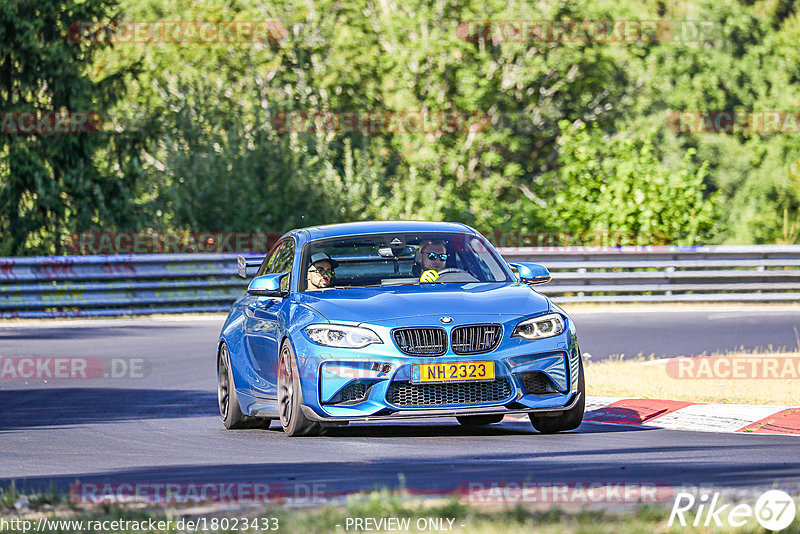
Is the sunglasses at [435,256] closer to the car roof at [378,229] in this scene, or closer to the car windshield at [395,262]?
the car windshield at [395,262]

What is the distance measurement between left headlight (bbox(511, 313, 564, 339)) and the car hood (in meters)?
0.07

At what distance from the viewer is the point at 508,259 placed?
26.4m

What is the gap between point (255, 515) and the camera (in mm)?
5969

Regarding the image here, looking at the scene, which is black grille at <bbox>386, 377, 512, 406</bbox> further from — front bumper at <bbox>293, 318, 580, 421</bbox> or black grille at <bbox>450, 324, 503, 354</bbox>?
black grille at <bbox>450, 324, 503, 354</bbox>

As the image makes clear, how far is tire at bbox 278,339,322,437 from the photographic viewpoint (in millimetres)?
9625

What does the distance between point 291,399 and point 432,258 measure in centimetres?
163

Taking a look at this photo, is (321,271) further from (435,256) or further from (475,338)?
(475,338)

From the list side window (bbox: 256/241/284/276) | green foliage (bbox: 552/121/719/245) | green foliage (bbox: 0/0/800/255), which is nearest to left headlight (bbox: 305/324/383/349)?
side window (bbox: 256/241/284/276)

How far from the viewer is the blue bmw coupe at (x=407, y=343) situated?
934cm

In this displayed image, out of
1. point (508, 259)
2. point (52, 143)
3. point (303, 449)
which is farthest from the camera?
point (52, 143)

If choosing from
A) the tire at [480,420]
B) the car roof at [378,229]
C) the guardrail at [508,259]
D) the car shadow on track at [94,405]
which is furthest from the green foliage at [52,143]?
the tire at [480,420]

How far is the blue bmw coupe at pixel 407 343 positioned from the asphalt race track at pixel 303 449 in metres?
0.26

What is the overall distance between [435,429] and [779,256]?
17.7 m

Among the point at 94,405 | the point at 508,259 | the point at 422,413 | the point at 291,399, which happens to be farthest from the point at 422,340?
the point at 508,259
